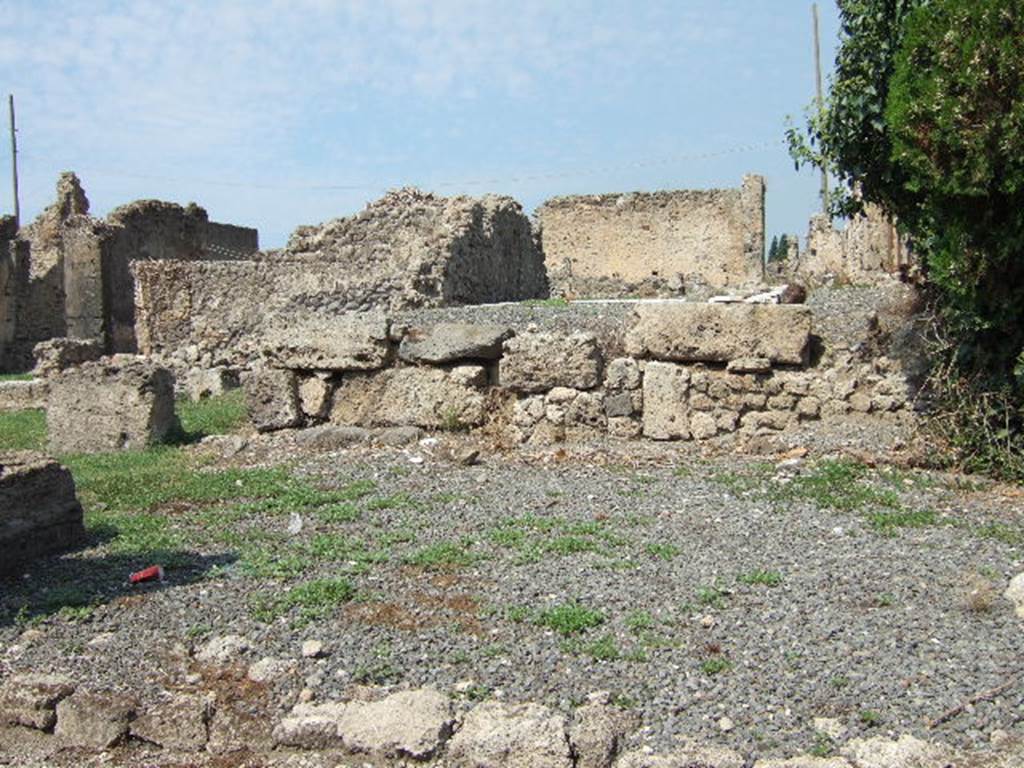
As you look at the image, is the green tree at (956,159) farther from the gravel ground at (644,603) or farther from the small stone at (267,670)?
the small stone at (267,670)

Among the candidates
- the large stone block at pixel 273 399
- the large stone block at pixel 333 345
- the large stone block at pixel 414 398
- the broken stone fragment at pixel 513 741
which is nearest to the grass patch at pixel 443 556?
the broken stone fragment at pixel 513 741

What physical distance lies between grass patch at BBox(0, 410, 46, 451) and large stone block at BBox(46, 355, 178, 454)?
1.87 feet

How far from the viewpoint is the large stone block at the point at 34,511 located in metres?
5.69

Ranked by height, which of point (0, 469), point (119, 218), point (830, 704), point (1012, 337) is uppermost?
point (119, 218)

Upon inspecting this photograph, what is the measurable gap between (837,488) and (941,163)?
2.21 metres

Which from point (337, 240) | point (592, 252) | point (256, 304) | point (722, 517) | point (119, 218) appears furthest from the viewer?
point (592, 252)

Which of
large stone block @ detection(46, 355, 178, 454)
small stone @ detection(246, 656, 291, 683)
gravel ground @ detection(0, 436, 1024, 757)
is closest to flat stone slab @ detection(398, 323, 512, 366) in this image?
gravel ground @ detection(0, 436, 1024, 757)

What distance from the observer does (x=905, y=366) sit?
815 cm

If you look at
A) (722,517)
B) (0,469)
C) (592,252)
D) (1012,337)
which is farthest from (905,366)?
(592,252)

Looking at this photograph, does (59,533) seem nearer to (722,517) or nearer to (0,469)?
(0,469)

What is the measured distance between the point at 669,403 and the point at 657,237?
21.9 meters

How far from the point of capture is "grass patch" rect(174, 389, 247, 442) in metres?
11.0

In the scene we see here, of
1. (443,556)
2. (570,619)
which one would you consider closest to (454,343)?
(443,556)

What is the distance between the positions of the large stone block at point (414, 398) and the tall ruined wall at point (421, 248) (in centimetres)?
371
